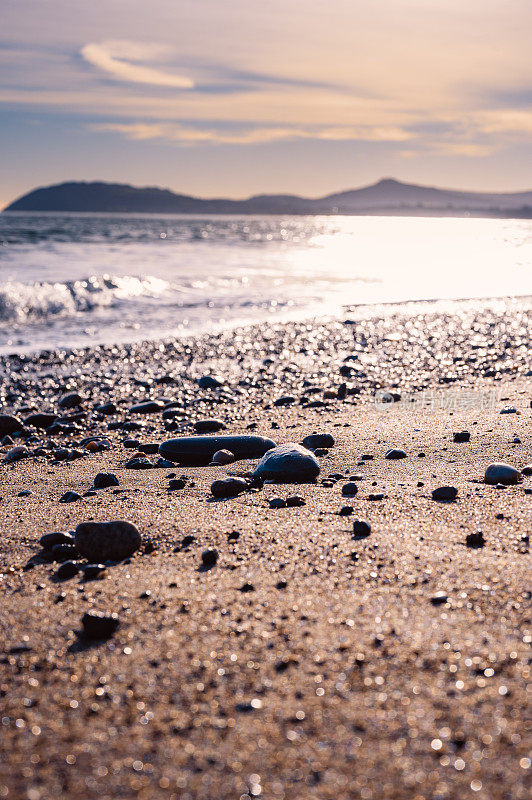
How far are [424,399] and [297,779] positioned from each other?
3.99 meters

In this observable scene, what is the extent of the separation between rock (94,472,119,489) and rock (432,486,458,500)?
1.53m

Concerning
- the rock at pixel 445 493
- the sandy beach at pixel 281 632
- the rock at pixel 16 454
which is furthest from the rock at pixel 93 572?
the rock at pixel 16 454

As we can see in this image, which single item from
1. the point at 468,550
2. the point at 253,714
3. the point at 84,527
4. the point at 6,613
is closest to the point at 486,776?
the point at 253,714

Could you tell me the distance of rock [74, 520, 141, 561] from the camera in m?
2.29

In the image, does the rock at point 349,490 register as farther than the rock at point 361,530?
Yes

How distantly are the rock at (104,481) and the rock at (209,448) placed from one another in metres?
0.48

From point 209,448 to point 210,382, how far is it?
2.20 meters

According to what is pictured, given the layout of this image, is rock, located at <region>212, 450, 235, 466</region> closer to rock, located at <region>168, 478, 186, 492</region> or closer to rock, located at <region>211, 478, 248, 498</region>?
rock, located at <region>168, 478, 186, 492</region>

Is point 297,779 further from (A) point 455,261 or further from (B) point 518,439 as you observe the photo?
(A) point 455,261

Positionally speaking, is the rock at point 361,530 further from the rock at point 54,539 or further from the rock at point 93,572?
the rock at point 54,539

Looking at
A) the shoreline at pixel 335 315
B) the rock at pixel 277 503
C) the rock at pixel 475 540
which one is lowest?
the rock at pixel 277 503

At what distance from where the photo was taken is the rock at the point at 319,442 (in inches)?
146

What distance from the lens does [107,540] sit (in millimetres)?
2297

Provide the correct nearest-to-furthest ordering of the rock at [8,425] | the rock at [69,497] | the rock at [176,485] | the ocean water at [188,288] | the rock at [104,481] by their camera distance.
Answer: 1. the rock at [69,497]
2. the rock at [176,485]
3. the rock at [104,481]
4. the rock at [8,425]
5. the ocean water at [188,288]
